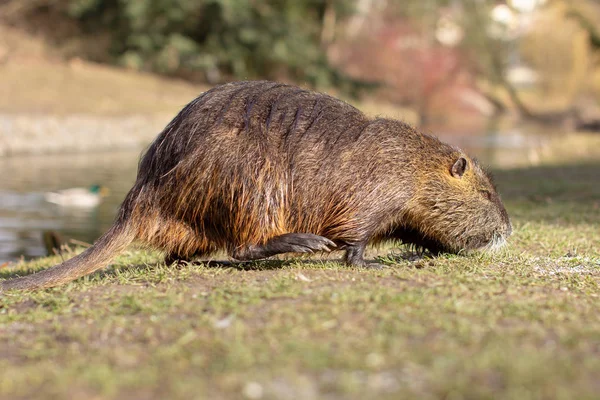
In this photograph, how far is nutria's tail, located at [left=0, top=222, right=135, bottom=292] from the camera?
14.0ft

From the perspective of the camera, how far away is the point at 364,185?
461cm

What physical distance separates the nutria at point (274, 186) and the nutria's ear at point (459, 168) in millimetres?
10

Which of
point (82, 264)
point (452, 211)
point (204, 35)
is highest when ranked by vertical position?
point (204, 35)

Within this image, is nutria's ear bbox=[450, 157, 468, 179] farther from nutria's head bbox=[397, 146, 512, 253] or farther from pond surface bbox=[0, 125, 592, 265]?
pond surface bbox=[0, 125, 592, 265]

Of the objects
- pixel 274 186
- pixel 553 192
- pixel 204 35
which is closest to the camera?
pixel 274 186

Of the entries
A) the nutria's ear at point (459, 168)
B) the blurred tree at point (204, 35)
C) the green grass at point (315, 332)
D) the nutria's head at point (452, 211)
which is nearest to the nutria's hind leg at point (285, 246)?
the green grass at point (315, 332)

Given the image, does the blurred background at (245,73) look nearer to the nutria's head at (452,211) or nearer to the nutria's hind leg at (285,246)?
the nutria's hind leg at (285,246)

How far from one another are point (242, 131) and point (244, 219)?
499 millimetres

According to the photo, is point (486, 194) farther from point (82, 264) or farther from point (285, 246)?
point (82, 264)

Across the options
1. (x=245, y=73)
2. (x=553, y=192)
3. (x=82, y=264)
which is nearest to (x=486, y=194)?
(x=82, y=264)

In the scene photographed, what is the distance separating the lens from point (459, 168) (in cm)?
494

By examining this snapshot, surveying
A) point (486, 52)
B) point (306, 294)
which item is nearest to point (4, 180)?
point (306, 294)

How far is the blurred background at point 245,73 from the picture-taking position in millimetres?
13953

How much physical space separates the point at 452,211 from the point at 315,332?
81.7 inches
